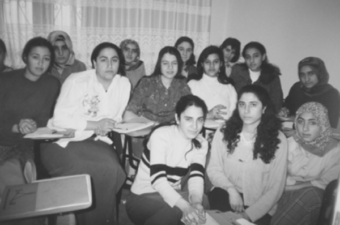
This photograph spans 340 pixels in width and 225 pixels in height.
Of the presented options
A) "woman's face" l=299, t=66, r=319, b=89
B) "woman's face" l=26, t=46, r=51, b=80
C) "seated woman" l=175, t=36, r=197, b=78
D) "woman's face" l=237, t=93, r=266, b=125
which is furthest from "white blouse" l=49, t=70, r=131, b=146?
"woman's face" l=299, t=66, r=319, b=89

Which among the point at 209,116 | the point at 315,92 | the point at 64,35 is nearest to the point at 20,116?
the point at 64,35

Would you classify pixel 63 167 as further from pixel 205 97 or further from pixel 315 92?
pixel 315 92

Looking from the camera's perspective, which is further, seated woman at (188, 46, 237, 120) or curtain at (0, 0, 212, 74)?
curtain at (0, 0, 212, 74)

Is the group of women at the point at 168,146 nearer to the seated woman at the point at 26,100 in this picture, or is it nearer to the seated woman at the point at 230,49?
the seated woman at the point at 26,100

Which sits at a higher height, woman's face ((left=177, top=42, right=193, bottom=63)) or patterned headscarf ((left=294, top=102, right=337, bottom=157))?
woman's face ((left=177, top=42, right=193, bottom=63))

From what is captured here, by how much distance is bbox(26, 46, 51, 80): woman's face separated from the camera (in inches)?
91.1

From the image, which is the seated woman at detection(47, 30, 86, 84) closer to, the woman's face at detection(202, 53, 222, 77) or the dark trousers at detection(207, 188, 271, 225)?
the woman's face at detection(202, 53, 222, 77)

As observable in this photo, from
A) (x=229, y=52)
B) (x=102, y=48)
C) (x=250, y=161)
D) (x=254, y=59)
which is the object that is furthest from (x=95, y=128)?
(x=229, y=52)

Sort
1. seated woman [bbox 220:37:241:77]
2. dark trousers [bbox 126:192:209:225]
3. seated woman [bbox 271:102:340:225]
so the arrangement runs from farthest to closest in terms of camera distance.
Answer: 1. seated woman [bbox 220:37:241:77]
2. seated woman [bbox 271:102:340:225]
3. dark trousers [bbox 126:192:209:225]

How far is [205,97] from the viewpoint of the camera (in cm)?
310

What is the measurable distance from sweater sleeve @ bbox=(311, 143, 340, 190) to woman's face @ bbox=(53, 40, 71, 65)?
3021mm

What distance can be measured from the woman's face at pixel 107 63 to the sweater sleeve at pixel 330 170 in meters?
1.97

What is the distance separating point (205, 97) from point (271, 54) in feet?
6.00

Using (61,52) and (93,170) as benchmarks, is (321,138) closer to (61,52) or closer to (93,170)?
(93,170)
